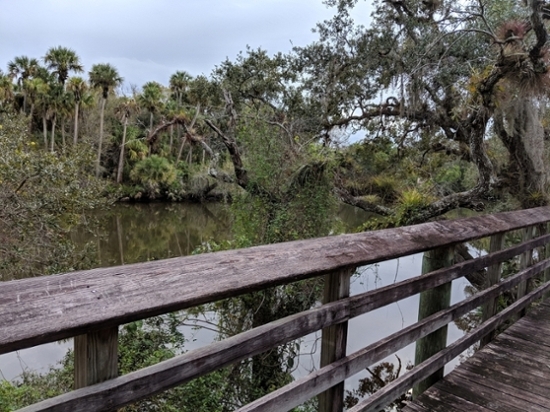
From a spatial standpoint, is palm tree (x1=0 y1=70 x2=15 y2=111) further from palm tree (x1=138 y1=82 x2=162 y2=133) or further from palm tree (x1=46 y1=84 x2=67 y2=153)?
palm tree (x1=138 y1=82 x2=162 y2=133)

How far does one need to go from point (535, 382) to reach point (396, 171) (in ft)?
25.4

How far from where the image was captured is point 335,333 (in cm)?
160

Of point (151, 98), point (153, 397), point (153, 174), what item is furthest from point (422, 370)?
point (151, 98)

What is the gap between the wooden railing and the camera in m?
0.89

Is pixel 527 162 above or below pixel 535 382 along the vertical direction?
above

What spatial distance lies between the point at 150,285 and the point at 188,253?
512 inches

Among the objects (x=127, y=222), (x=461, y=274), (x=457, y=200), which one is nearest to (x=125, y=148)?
(x=127, y=222)

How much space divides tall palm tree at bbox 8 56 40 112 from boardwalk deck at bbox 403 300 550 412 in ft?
87.1

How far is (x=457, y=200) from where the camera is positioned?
24.5 feet

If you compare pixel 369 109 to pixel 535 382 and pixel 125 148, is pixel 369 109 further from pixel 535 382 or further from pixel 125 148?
pixel 125 148

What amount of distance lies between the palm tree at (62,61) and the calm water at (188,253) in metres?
7.68

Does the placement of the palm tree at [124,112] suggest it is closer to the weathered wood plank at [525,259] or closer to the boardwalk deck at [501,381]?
the weathered wood plank at [525,259]

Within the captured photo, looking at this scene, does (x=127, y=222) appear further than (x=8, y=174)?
Yes

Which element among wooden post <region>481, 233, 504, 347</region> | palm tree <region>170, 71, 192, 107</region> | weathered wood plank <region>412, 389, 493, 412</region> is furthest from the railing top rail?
palm tree <region>170, 71, 192, 107</region>
